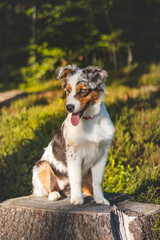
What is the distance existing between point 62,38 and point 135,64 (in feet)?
15.1

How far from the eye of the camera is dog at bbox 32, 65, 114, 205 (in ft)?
10.8

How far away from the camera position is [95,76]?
337cm

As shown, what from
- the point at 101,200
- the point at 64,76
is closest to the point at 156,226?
the point at 101,200

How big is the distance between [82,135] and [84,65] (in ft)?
34.5

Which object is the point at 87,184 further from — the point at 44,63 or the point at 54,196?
the point at 44,63

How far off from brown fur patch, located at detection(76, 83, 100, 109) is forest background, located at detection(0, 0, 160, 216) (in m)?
1.79

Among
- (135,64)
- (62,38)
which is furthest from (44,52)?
(135,64)

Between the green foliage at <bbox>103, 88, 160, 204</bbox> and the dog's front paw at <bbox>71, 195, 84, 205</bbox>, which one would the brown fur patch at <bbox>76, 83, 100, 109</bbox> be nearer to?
the dog's front paw at <bbox>71, 195, 84, 205</bbox>

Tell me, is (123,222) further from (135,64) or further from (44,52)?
(135,64)

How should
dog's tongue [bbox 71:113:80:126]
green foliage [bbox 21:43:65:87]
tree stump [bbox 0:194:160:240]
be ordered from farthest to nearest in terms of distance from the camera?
green foliage [bbox 21:43:65:87] < dog's tongue [bbox 71:113:80:126] < tree stump [bbox 0:194:160:240]

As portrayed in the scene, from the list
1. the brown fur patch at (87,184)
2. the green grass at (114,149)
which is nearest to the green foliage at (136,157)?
the green grass at (114,149)

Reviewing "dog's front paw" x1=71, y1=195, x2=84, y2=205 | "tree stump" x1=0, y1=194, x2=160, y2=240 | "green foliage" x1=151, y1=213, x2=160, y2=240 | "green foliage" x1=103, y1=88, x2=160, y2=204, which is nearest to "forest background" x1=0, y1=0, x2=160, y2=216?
"green foliage" x1=103, y1=88, x2=160, y2=204

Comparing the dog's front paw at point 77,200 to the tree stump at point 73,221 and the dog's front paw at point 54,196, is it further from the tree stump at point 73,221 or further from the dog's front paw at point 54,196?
the dog's front paw at point 54,196

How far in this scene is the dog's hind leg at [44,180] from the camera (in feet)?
12.6
